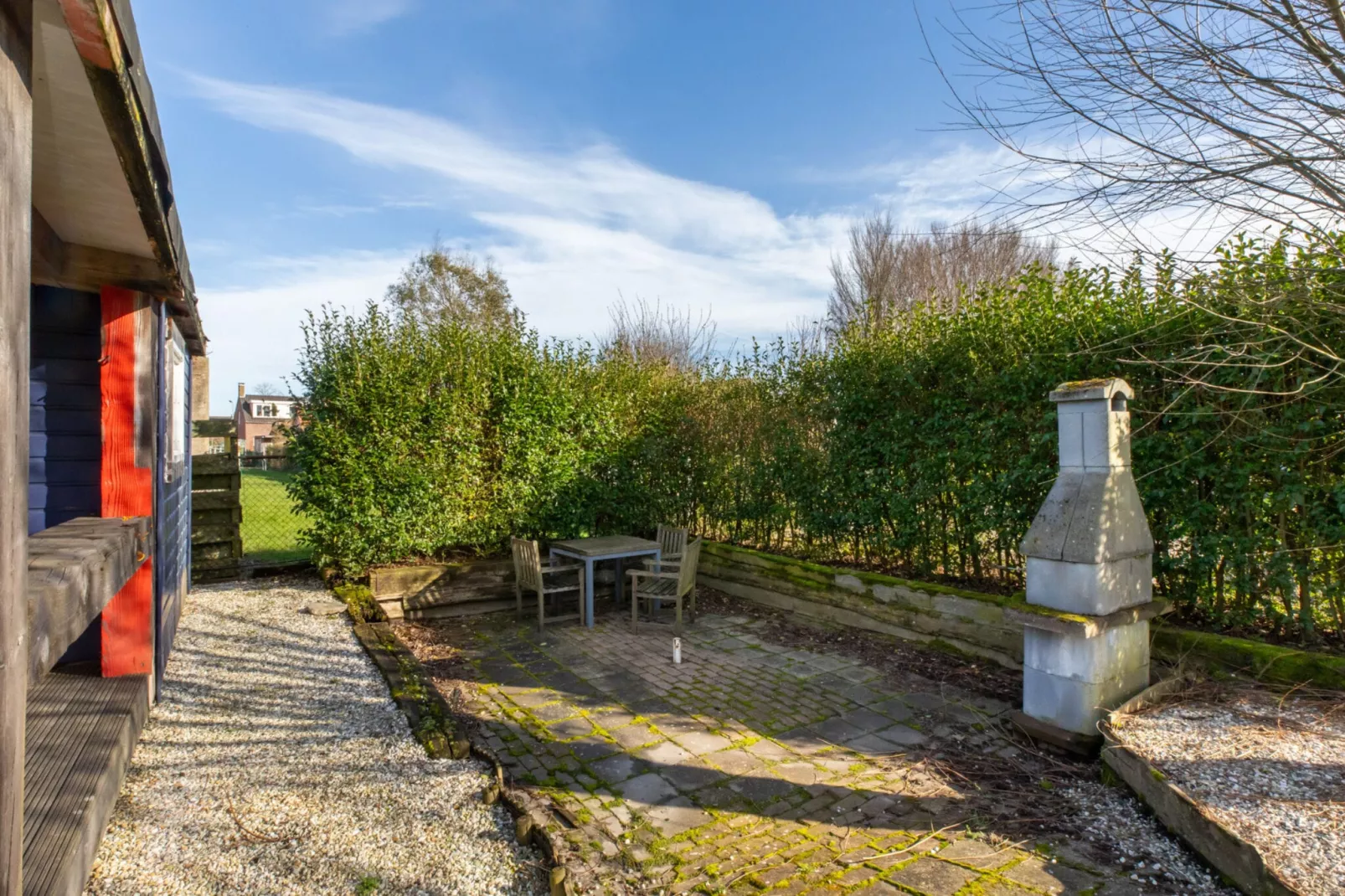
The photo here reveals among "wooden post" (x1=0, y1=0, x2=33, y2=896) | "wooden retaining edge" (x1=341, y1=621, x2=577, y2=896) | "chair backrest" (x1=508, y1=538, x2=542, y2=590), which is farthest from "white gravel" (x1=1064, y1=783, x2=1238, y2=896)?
"chair backrest" (x1=508, y1=538, x2=542, y2=590)

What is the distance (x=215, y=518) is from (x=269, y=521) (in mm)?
5183

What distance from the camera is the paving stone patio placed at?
2.96 meters

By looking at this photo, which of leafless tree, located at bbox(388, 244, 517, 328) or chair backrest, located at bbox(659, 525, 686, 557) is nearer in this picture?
chair backrest, located at bbox(659, 525, 686, 557)

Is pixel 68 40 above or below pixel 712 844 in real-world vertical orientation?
above

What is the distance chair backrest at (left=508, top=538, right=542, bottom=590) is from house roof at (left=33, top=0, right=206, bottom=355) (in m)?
3.58

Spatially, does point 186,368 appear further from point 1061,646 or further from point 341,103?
point 1061,646

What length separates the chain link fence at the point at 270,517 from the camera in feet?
26.6

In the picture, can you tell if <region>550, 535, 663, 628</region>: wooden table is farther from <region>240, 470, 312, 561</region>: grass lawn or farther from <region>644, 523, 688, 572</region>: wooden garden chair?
<region>240, 470, 312, 561</region>: grass lawn

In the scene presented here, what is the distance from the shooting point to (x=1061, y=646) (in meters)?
4.08

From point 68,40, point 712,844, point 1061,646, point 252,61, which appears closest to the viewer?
point 68,40

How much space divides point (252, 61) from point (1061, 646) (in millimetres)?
7583

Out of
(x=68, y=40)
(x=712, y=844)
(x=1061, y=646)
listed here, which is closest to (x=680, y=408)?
(x=1061, y=646)

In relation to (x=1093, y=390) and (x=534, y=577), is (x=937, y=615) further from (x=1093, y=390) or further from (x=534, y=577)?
(x=534, y=577)

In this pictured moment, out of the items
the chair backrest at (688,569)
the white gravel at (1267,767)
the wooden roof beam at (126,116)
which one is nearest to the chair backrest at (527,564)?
the chair backrest at (688,569)
